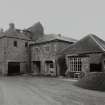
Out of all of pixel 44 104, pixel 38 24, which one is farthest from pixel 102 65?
pixel 38 24

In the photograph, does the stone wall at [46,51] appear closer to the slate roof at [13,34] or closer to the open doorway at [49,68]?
the open doorway at [49,68]

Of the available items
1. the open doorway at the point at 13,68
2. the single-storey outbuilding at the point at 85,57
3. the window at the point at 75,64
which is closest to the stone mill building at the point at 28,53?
the open doorway at the point at 13,68

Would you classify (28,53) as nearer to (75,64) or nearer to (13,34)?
(13,34)

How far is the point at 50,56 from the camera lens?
25.7 meters

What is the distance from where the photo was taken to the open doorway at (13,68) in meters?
27.9

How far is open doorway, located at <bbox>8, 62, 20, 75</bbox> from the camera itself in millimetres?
27856

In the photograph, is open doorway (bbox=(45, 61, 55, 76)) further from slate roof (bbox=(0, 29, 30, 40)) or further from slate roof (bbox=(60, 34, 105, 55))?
slate roof (bbox=(0, 29, 30, 40))

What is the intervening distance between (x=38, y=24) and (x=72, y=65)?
17031 mm

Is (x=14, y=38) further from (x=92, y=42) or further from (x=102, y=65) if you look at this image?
(x=102, y=65)

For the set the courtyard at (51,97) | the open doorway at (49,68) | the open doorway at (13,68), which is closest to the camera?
the courtyard at (51,97)

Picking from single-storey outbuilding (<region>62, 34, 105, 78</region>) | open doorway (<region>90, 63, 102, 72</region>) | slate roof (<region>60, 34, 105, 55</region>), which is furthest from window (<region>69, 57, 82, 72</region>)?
open doorway (<region>90, 63, 102, 72</region>)

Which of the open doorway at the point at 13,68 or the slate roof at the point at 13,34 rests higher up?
the slate roof at the point at 13,34

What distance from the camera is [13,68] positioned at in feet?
92.6

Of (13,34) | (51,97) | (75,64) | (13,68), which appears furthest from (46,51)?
(51,97)
